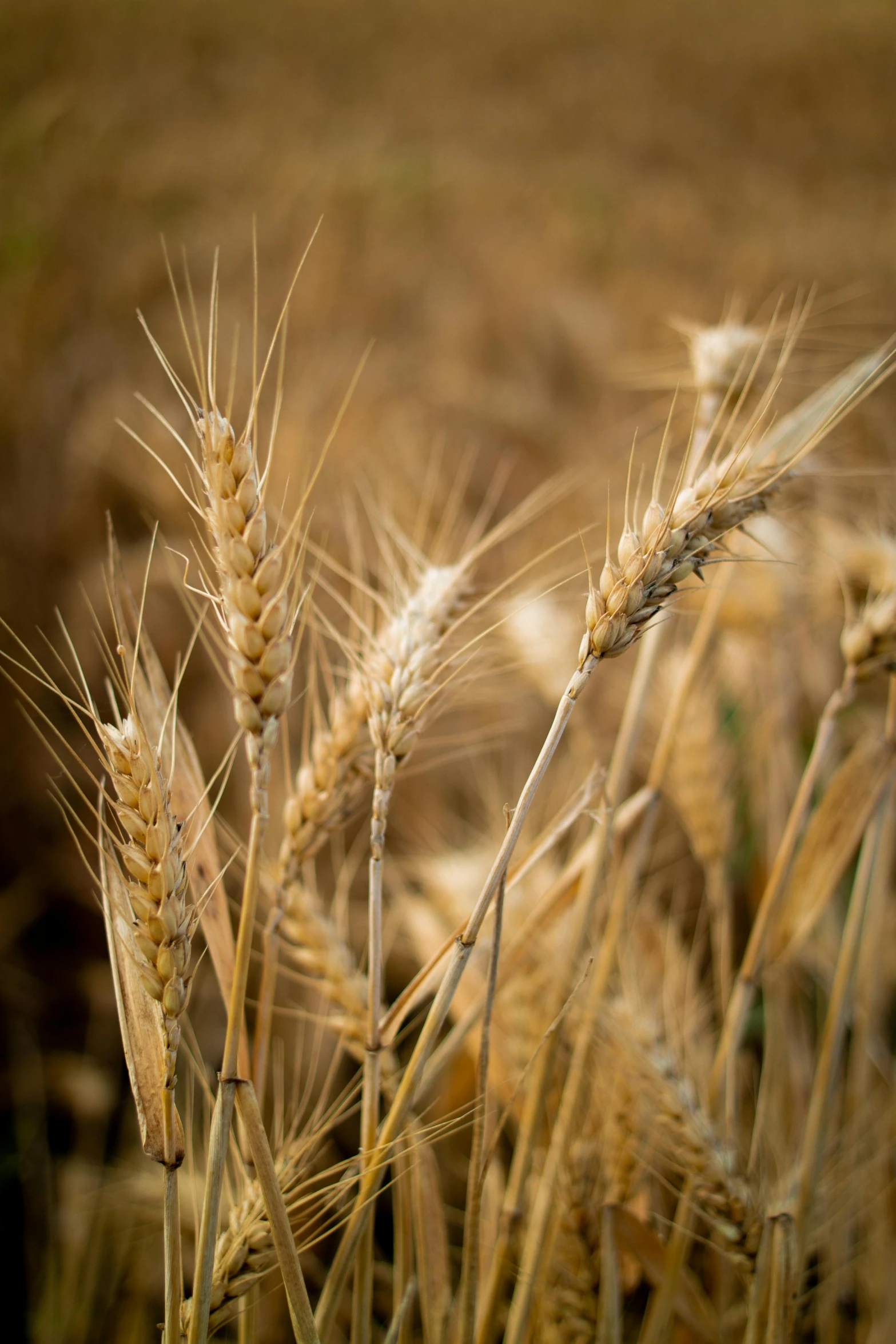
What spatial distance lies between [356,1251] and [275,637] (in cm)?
35

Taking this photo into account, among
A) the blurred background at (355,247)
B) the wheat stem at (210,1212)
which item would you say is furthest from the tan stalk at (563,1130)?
the blurred background at (355,247)

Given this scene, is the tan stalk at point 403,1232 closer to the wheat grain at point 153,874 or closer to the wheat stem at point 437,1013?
the wheat stem at point 437,1013

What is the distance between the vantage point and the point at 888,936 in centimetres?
103

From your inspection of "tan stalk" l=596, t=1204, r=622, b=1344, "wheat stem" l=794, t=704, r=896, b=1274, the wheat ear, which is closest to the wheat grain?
the wheat ear

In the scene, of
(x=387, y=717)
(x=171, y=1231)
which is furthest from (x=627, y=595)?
(x=171, y=1231)

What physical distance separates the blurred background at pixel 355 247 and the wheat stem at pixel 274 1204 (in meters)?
0.29

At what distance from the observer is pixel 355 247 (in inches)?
130

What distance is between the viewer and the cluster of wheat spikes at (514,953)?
32cm

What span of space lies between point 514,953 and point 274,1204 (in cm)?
21

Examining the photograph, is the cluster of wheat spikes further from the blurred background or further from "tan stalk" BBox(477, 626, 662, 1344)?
the blurred background

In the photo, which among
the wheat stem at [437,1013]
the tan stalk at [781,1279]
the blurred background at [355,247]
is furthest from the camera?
the blurred background at [355,247]

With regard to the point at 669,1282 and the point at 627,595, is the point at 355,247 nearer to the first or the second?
the point at 627,595

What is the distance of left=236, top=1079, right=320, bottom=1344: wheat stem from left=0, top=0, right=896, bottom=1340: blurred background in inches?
11.6

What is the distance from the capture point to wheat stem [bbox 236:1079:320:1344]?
1.03 feet
